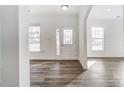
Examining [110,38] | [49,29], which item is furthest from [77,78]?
[110,38]

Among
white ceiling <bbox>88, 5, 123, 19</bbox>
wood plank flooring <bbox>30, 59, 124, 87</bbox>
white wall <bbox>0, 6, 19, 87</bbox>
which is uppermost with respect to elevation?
white ceiling <bbox>88, 5, 123, 19</bbox>

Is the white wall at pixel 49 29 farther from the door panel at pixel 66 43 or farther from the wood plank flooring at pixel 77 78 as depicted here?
the wood plank flooring at pixel 77 78

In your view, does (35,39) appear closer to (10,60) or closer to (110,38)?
(110,38)

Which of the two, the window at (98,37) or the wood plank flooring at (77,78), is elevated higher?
the window at (98,37)

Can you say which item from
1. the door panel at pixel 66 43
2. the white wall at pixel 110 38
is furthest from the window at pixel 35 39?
the white wall at pixel 110 38

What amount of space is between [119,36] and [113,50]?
86 centimetres

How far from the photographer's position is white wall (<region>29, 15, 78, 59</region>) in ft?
24.3

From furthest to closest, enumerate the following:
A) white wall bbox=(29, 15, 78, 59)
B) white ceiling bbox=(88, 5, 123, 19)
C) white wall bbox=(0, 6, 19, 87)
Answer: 1. white wall bbox=(29, 15, 78, 59)
2. white ceiling bbox=(88, 5, 123, 19)
3. white wall bbox=(0, 6, 19, 87)

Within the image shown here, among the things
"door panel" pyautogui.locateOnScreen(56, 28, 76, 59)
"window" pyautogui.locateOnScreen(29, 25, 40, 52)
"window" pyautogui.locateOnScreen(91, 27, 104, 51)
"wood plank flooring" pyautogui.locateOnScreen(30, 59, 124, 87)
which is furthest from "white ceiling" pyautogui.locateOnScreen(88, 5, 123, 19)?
"window" pyautogui.locateOnScreen(29, 25, 40, 52)

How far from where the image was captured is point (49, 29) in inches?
295

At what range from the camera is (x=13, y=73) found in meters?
1.80

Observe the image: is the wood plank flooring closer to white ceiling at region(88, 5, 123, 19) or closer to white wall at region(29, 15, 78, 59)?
white ceiling at region(88, 5, 123, 19)

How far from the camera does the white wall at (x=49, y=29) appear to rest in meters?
7.42
